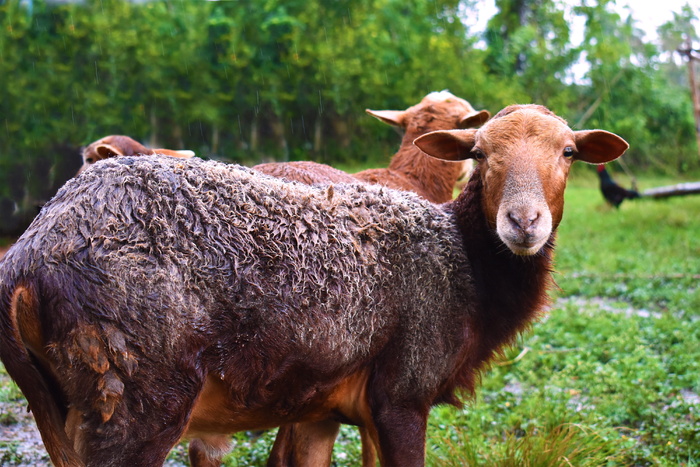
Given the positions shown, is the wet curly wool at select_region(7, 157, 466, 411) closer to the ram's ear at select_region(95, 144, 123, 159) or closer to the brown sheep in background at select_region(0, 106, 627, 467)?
the brown sheep in background at select_region(0, 106, 627, 467)

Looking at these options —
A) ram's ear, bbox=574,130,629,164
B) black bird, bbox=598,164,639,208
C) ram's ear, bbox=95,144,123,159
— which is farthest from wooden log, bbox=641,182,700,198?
ram's ear, bbox=95,144,123,159

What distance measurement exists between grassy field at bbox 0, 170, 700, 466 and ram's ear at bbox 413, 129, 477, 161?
1.20 metres

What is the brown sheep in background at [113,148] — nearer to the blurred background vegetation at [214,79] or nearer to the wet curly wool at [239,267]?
the wet curly wool at [239,267]

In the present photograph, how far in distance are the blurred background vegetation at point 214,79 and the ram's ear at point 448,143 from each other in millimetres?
9756

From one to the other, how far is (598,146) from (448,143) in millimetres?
817

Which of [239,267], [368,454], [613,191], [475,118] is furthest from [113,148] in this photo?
[613,191]

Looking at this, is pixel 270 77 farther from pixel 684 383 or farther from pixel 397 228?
pixel 397 228

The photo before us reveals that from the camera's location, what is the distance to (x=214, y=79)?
15211mm

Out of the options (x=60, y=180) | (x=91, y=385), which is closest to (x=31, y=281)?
(x=91, y=385)

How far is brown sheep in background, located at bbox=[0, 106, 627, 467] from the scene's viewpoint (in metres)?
2.72

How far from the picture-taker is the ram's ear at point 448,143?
158 inches

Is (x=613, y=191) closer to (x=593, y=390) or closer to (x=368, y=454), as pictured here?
(x=593, y=390)

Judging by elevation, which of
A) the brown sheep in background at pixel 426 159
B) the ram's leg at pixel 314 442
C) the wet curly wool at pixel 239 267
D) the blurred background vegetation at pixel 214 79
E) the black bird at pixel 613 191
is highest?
the wet curly wool at pixel 239 267

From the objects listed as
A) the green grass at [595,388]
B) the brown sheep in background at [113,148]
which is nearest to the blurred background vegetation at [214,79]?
the green grass at [595,388]
